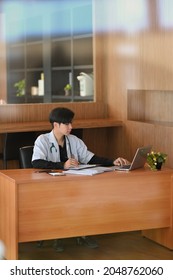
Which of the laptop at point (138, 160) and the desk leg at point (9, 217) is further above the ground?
the laptop at point (138, 160)

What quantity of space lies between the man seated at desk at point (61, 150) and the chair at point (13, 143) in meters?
1.27

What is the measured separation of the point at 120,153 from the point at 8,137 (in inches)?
48.9

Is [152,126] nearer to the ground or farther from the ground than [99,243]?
farther from the ground

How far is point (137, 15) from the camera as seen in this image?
6699mm

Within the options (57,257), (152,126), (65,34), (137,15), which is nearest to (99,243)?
(57,257)

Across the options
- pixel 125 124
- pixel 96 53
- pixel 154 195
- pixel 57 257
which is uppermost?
pixel 96 53

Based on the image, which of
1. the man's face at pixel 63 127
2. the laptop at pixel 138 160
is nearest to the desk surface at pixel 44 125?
the man's face at pixel 63 127

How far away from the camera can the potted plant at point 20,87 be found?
9.83m

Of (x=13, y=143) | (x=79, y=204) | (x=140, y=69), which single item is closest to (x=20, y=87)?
(x=13, y=143)

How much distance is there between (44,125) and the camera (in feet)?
21.7

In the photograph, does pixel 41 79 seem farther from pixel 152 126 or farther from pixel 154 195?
pixel 154 195

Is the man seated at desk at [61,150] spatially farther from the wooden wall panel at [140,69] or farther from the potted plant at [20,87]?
the potted plant at [20,87]

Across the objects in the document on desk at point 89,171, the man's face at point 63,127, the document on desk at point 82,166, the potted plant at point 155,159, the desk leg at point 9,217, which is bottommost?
A: the desk leg at point 9,217

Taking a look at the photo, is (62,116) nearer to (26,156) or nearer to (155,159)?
(26,156)
